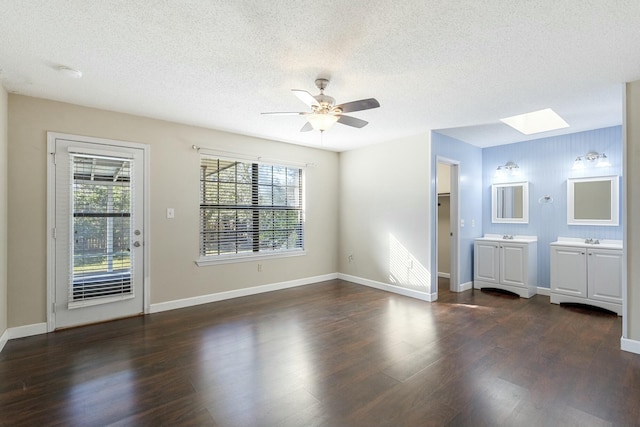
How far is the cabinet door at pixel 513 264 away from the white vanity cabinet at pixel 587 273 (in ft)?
1.18

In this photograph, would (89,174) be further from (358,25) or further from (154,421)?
(358,25)

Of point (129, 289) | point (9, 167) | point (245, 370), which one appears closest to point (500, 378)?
point (245, 370)

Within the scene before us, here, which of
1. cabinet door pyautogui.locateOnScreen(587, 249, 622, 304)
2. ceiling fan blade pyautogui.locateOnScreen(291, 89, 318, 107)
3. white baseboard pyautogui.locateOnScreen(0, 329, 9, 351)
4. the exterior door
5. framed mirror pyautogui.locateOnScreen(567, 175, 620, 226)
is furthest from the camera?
framed mirror pyautogui.locateOnScreen(567, 175, 620, 226)

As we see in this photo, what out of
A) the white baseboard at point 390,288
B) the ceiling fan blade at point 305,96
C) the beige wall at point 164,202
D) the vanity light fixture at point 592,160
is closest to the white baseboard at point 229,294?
the beige wall at point 164,202

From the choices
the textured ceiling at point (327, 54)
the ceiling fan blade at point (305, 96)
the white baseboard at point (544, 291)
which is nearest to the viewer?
the textured ceiling at point (327, 54)

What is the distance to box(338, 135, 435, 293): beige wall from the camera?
4.58 meters

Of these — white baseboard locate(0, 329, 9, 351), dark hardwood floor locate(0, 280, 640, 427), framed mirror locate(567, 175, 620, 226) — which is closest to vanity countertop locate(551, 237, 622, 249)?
framed mirror locate(567, 175, 620, 226)

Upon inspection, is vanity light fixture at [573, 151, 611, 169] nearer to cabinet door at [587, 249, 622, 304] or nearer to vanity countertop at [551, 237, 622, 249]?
vanity countertop at [551, 237, 622, 249]

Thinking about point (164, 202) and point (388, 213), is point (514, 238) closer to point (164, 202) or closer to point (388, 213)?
point (388, 213)

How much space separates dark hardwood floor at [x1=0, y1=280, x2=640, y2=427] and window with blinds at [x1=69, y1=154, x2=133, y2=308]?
18.0 inches

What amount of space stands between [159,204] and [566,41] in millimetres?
4404

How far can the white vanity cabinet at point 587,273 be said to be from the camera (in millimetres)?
3840

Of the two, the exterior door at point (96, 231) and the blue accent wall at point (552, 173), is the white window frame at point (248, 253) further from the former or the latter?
the blue accent wall at point (552, 173)

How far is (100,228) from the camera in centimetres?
354
